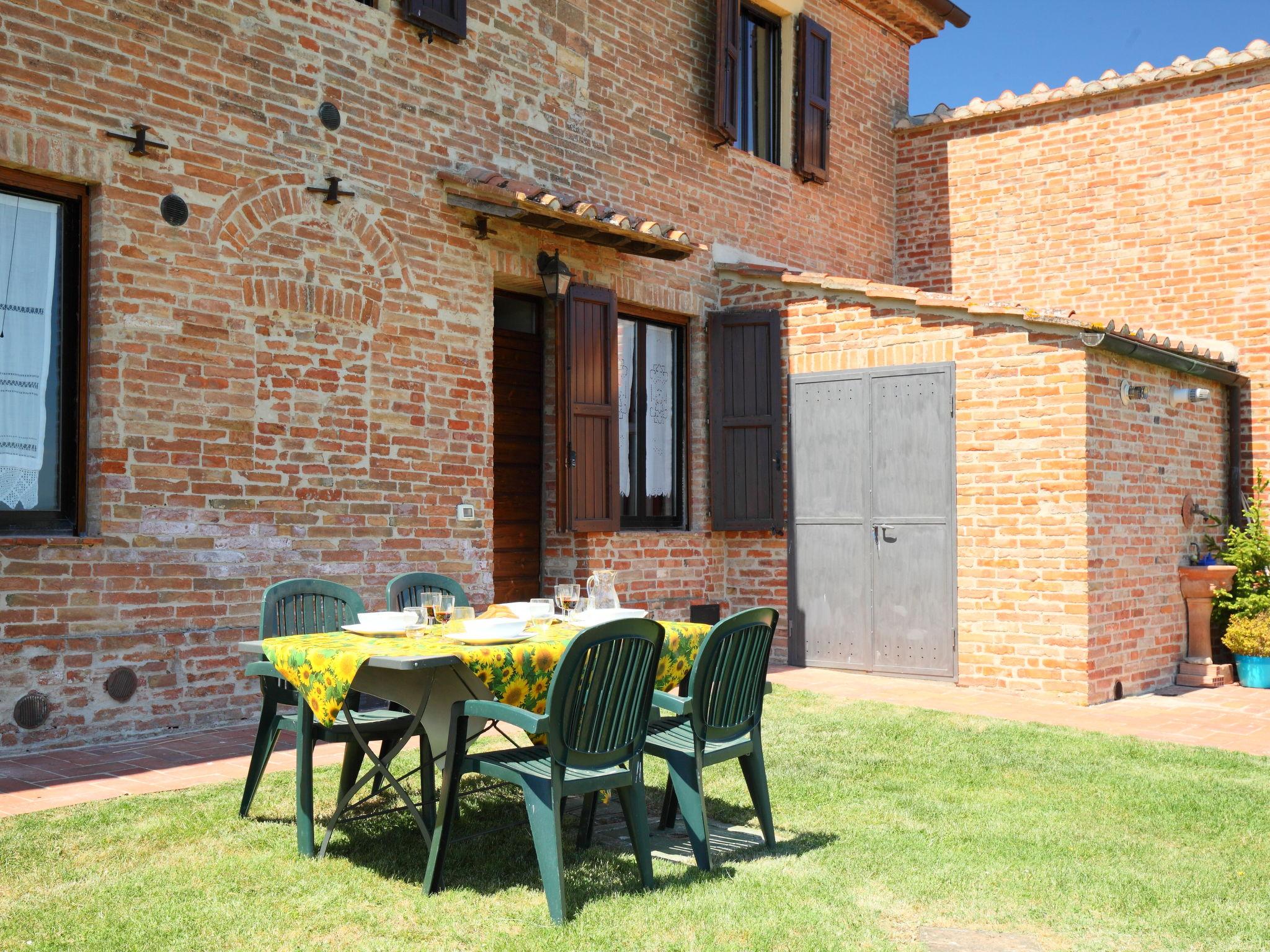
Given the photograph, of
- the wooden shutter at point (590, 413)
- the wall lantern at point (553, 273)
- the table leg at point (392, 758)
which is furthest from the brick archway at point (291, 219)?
the table leg at point (392, 758)

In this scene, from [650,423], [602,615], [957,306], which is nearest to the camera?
[602,615]

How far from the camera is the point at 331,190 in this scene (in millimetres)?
6984

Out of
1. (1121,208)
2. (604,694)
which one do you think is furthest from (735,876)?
(1121,208)

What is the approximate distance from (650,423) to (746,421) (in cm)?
77

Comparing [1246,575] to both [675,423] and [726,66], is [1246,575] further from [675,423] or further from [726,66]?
[726,66]

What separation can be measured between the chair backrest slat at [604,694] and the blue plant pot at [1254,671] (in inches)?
263

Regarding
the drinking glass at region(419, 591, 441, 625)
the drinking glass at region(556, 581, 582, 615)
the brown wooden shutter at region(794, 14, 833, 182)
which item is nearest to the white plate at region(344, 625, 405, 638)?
the drinking glass at region(419, 591, 441, 625)

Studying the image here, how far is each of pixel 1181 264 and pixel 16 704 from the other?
31.0ft

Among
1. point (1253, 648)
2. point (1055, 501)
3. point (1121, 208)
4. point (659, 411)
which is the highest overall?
point (1121, 208)

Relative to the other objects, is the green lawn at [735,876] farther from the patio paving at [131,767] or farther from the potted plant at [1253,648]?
the potted plant at [1253,648]

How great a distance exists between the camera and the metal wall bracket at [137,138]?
606 cm

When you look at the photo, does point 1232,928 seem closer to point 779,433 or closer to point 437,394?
point 437,394

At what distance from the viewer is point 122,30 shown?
6113 mm

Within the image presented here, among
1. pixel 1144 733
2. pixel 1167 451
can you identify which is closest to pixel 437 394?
pixel 1144 733
